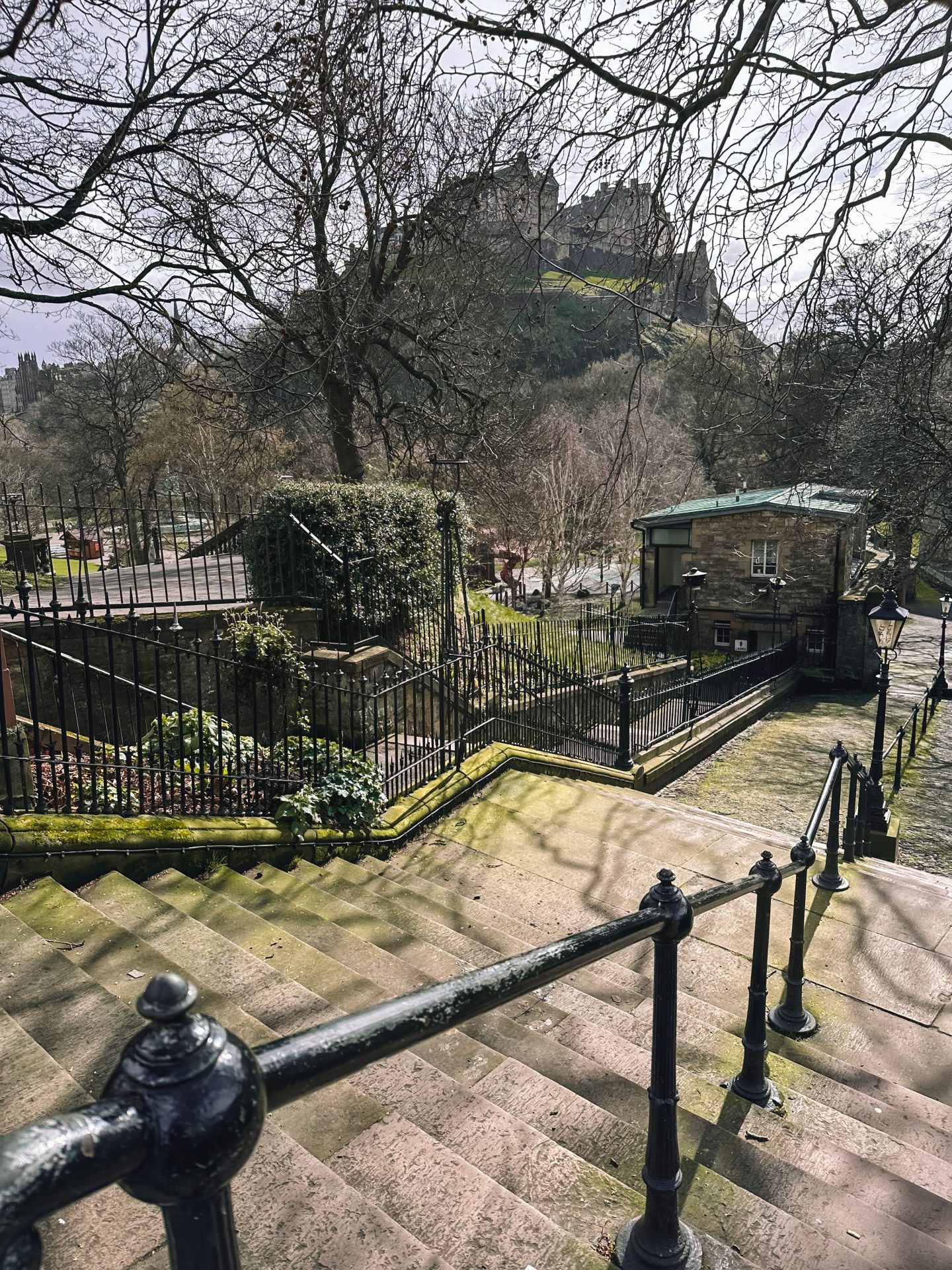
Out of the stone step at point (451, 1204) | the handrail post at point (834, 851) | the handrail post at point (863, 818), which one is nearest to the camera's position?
the stone step at point (451, 1204)

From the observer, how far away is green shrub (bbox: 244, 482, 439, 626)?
10.5 metres

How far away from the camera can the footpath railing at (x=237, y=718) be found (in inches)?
200

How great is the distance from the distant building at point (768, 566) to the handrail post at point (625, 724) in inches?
501

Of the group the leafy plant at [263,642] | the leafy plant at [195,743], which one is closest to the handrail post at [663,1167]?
the leafy plant at [195,743]

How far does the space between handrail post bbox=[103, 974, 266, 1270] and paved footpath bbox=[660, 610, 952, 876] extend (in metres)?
8.25

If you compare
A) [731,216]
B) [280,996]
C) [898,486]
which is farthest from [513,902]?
[898,486]

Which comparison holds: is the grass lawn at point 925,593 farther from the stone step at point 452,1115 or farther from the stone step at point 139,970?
the stone step at point 139,970

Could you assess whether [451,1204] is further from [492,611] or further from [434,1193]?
[492,611]

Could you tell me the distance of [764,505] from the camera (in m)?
23.2

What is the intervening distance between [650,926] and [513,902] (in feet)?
11.6

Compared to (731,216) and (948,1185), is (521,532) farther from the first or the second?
(948,1185)

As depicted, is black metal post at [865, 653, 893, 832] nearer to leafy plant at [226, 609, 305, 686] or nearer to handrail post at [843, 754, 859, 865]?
handrail post at [843, 754, 859, 865]

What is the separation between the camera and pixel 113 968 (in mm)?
3414

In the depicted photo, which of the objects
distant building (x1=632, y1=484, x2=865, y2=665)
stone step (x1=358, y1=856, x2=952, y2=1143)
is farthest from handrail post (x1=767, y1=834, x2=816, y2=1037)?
distant building (x1=632, y1=484, x2=865, y2=665)
